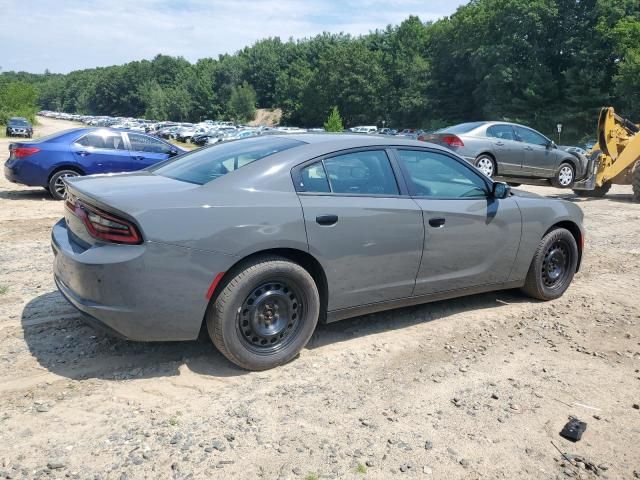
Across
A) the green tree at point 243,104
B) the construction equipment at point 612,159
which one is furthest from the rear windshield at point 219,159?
the green tree at point 243,104

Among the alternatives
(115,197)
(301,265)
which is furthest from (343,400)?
(115,197)

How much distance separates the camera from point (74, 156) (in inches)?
412

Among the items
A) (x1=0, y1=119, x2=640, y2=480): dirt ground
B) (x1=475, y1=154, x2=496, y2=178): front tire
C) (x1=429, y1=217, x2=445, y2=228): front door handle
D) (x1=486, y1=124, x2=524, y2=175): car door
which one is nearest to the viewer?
(x1=0, y1=119, x2=640, y2=480): dirt ground

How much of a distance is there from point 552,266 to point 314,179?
2.81 metres

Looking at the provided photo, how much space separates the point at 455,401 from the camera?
351 cm

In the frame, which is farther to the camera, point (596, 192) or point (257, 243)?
point (596, 192)

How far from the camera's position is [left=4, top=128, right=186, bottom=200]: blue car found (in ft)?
33.7

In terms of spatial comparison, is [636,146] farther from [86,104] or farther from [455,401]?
[86,104]

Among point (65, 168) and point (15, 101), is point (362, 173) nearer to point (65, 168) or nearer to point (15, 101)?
point (65, 168)

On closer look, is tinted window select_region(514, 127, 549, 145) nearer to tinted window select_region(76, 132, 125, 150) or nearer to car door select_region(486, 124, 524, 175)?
car door select_region(486, 124, 524, 175)

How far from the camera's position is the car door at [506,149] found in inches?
472

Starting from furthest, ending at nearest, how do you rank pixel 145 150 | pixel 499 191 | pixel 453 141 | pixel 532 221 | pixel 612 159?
pixel 612 159, pixel 453 141, pixel 145 150, pixel 532 221, pixel 499 191

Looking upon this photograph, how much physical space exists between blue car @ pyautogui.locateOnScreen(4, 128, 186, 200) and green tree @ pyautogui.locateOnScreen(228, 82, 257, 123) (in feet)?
330

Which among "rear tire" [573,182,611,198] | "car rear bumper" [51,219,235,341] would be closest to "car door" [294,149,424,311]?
"car rear bumper" [51,219,235,341]
